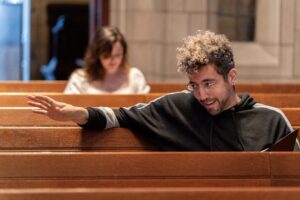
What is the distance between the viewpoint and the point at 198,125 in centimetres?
304

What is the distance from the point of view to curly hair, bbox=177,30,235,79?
297cm

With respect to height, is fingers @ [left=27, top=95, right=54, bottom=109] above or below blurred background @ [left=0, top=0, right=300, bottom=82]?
below

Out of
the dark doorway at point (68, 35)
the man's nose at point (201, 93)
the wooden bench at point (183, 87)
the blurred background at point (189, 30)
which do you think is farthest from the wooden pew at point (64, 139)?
the dark doorway at point (68, 35)

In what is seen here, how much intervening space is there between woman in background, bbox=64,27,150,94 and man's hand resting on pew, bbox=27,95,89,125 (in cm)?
195

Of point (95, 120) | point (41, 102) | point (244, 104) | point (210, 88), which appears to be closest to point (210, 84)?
point (210, 88)

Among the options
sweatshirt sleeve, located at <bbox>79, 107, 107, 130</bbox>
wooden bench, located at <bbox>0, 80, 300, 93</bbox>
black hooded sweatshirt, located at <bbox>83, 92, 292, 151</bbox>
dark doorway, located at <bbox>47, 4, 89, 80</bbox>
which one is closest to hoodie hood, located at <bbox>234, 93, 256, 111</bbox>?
black hooded sweatshirt, located at <bbox>83, 92, 292, 151</bbox>

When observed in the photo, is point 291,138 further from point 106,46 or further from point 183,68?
point 106,46

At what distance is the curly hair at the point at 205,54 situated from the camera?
→ 297 cm

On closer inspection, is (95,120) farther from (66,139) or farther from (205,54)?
(205,54)

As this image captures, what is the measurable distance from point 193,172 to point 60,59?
9.01 meters

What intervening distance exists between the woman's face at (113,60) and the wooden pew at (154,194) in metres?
2.82

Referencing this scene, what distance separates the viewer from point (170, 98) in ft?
10.3

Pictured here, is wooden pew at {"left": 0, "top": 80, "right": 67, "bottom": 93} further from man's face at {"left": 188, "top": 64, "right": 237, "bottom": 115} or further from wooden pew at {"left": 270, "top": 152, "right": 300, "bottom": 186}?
wooden pew at {"left": 270, "top": 152, "right": 300, "bottom": 186}

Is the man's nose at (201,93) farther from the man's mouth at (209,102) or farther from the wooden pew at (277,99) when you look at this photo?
the wooden pew at (277,99)
